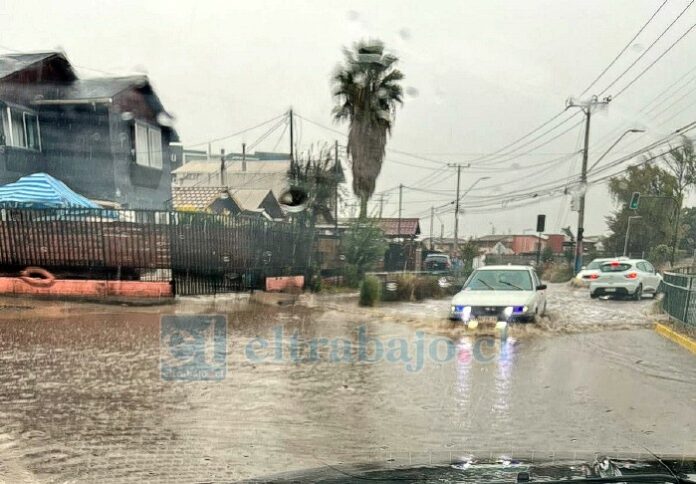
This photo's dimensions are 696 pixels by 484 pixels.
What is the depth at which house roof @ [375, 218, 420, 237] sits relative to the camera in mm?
14070

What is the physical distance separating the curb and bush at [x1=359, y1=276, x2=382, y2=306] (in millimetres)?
6390

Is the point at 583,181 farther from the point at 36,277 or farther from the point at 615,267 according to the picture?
the point at 36,277

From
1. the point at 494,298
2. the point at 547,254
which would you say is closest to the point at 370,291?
the point at 494,298

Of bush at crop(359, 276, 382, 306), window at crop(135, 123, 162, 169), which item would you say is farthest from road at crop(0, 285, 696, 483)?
window at crop(135, 123, 162, 169)

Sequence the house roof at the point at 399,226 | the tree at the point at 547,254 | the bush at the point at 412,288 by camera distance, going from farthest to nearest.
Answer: the bush at the point at 412,288
the house roof at the point at 399,226
the tree at the point at 547,254

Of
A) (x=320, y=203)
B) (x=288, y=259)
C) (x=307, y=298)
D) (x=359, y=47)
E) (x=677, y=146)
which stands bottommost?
(x=307, y=298)

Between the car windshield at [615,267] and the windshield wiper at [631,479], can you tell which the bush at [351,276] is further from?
the windshield wiper at [631,479]

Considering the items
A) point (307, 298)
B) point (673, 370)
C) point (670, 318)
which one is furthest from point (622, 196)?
point (307, 298)

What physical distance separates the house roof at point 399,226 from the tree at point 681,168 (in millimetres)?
5607

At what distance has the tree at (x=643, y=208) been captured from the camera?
11781 millimetres

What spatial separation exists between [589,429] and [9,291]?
11.9 meters

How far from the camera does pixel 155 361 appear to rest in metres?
7.93

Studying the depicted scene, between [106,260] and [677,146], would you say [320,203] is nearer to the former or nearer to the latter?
[106,260]

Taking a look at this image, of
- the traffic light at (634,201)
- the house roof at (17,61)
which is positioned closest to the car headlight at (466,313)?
the traffic light at (634,201)
